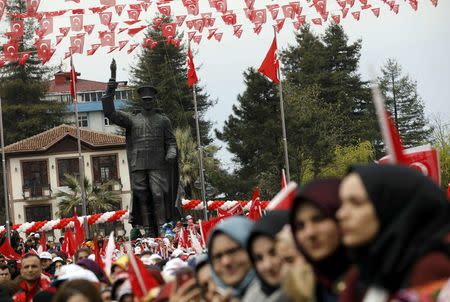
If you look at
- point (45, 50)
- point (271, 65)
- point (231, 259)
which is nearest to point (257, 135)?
point (271, 65)

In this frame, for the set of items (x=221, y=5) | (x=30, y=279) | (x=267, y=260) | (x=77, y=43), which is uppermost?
(x=221, y=5)

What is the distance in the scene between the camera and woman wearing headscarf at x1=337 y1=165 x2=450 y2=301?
4293 millimetres

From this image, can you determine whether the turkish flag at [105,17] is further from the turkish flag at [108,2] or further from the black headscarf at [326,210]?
the black headscarf at [326,210]

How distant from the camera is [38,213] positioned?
94.9 meters

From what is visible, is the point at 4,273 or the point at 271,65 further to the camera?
the point at 271,65

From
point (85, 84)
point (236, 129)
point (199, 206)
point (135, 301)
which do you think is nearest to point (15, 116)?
point (236, 129)

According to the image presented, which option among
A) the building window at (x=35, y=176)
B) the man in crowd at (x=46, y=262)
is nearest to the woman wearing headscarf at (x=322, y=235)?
the man in crowd at (x=46, y=262)

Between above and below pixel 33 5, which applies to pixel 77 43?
below

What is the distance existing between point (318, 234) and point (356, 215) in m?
0.53

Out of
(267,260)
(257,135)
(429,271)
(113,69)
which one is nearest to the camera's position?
(429,271)

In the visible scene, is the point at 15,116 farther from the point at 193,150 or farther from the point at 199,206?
the point at 199,206

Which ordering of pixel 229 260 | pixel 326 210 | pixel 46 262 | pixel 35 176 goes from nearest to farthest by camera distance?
1. pixel 326 210
2. pixel 229 260
3. pixel 46 262
4. pixel 35 176

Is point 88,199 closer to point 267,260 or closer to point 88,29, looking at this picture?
point 88,29

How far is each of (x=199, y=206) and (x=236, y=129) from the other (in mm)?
26257
